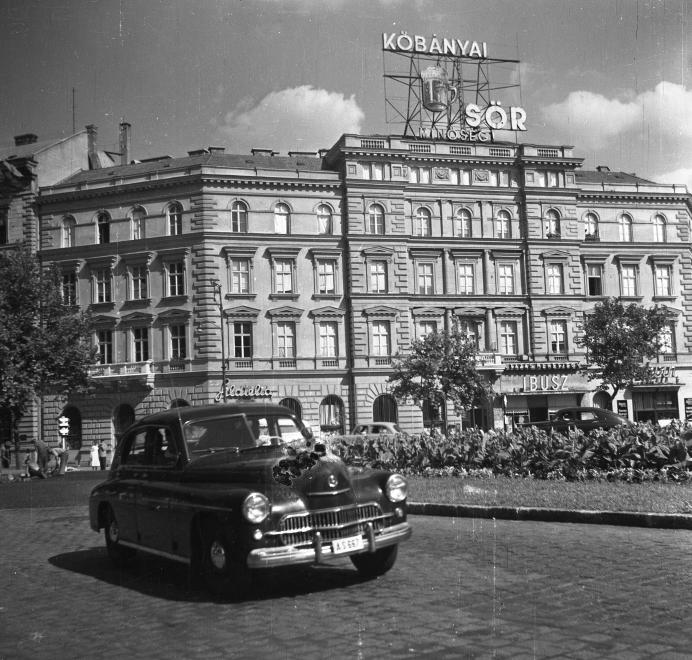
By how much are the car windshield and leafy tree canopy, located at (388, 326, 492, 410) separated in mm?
35903

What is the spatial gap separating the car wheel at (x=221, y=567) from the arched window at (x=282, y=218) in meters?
43.8

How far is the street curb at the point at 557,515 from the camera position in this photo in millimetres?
11078

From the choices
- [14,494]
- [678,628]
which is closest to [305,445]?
[678,628]

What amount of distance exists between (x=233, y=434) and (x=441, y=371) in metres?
36.6

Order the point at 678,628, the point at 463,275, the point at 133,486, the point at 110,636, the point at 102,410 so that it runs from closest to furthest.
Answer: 1. the point at 678,628
2. the point at 110,636
3. the point at 133,486
4. the point at 102,410
5. the point at 463,275

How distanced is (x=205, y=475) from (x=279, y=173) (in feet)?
145

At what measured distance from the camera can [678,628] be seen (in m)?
6.05

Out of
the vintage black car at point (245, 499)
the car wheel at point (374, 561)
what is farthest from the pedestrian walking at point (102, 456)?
the car wheel at point (374, 561)

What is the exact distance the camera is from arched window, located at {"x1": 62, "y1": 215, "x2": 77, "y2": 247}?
52.2 meters

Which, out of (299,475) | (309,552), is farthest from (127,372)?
(309,552)

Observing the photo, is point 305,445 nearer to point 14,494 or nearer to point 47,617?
point 47,617

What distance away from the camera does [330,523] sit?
7.49 meters

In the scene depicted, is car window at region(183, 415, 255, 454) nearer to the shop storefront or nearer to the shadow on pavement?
the shadow on pavement

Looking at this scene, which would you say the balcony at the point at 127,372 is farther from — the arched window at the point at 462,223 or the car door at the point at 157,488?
the car door at the point at 157,488
